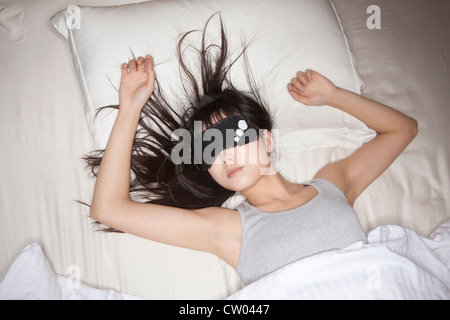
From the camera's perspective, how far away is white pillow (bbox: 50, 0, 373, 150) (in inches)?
50.1

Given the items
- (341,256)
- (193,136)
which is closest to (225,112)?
(193,136)

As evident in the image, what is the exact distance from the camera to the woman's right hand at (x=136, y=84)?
1.20m

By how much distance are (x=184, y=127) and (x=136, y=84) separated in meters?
0.19

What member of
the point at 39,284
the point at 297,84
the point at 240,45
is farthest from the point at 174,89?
the point at 39,284

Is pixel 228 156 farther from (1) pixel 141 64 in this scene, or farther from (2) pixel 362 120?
(2) pixel 362 120

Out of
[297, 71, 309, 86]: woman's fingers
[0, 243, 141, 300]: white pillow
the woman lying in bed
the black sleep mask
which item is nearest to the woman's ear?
the woman lying in bed

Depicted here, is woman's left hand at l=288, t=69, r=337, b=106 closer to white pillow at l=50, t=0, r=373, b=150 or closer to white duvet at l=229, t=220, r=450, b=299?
white pillow at l=50, t=0, r=373, b=150

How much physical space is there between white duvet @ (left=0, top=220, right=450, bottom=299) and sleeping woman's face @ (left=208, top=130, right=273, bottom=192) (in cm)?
27

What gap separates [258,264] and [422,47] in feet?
3.39

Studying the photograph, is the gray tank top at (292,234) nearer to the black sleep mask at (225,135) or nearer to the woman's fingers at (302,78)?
the black sleep mask at (225,135)

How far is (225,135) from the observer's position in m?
1.11

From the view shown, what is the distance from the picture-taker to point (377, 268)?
1.06 m

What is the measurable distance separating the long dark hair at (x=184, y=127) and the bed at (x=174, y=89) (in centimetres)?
5

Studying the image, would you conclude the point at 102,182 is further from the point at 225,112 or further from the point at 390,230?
the point at 390,230
